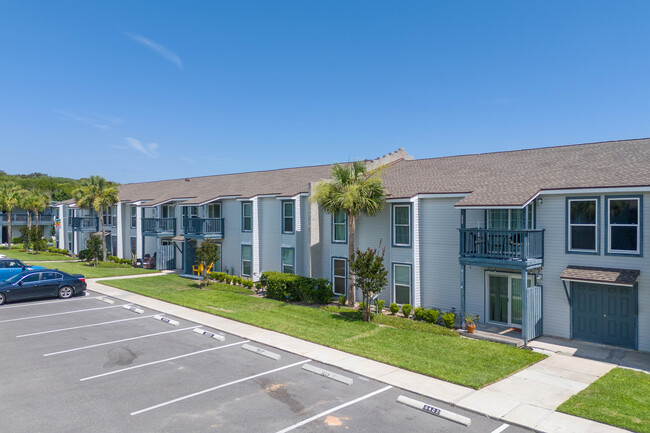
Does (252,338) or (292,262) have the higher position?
(292,262)

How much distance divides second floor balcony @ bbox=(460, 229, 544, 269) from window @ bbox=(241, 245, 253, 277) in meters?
15.4

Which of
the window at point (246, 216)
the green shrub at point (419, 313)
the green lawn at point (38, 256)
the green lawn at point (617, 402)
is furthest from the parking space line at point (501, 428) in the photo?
the green lawn at point (38, 256)

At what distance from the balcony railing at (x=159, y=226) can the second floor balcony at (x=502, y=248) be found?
80.4 feet

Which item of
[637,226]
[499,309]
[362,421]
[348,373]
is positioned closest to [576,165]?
[637,226]

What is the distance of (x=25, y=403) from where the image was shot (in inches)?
415

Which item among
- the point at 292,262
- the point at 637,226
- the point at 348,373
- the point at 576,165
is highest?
the point at 576,165

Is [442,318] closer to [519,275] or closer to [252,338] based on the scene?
[519,275]

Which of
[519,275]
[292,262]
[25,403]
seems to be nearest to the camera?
[25,403]

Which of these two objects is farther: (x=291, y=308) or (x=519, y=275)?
(x=291, y=308)

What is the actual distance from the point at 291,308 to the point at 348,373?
881cm

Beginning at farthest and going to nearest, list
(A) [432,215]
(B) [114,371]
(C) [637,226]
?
(A) [432,215] → (C) [637,226] → (B) [114,371]

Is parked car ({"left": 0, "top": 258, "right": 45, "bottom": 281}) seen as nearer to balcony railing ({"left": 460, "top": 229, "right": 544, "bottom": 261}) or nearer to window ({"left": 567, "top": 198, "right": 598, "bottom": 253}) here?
balcony railing ({"left": 460, "top": 229, "right": 544, "bottom": 261})

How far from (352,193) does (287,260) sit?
8387 mm

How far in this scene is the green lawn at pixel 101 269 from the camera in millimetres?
32466
